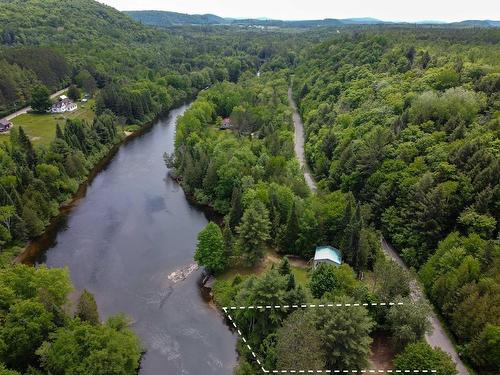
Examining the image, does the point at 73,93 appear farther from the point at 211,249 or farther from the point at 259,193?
the point at 211,249

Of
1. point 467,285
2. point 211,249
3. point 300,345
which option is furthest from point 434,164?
point 300,345

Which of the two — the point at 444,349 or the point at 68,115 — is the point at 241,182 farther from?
the point at 68,115

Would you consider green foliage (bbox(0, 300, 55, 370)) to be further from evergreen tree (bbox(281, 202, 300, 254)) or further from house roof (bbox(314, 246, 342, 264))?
house roof (bbox(314, 246, 342, 264))

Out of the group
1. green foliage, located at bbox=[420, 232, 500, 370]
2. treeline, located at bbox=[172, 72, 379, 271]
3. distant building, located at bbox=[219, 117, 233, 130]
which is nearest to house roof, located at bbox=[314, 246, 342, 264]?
treeline, located at bbox=[172, 72, 379, 271]

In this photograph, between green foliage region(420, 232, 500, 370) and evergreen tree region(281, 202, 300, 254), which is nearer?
green foliage region(420, 232, 500, 370)

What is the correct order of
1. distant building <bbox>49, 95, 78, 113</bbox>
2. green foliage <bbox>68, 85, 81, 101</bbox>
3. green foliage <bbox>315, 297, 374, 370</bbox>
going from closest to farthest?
green foliage <bbox>315, 297, 374, 370</bbox>
distant building <bbox>49, 95, 78, 113</bbox>
green foliage <bbox>68, 85, 81, 101</bbox>

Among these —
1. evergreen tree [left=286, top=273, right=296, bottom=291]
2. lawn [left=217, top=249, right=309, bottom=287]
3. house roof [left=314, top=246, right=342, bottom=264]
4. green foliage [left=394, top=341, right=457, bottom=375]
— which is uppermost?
evergreen tree [left=286, top=273, right=296, bottom=291]
